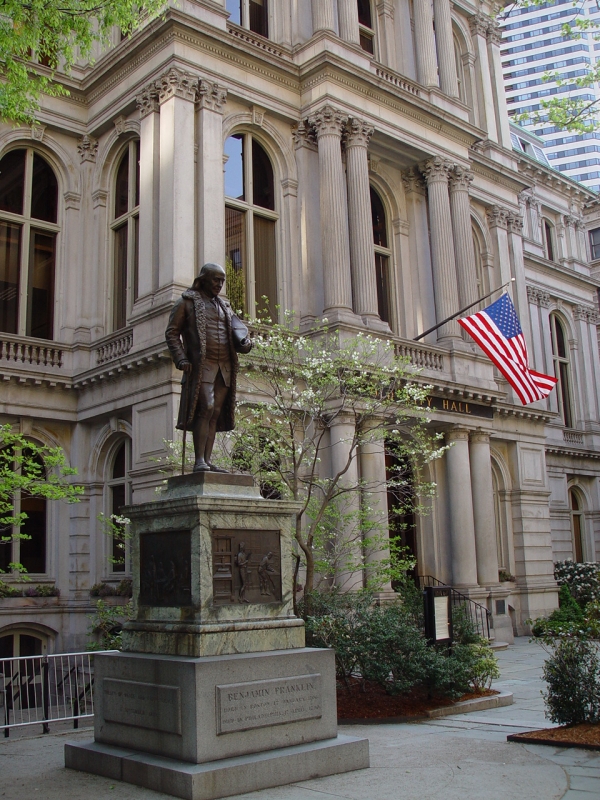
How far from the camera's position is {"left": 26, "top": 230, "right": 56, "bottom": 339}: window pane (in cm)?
2450

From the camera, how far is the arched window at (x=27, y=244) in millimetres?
24125

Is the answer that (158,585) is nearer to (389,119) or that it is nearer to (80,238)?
(80,238)

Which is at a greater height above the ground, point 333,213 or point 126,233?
point 333,213

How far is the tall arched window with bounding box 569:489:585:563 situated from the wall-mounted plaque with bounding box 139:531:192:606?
33.2 m

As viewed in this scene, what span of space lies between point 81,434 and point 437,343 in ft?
37.9

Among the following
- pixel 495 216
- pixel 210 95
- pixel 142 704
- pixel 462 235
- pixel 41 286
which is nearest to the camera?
pixel 142 704

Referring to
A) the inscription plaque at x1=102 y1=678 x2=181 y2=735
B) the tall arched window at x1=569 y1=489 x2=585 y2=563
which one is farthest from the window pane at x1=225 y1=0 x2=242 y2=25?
the tall arched window at x1=569 y1=489 x2=585 y2=563

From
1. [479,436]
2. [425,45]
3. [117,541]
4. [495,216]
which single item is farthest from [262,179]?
[495,216]

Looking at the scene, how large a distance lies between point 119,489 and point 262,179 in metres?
10.1

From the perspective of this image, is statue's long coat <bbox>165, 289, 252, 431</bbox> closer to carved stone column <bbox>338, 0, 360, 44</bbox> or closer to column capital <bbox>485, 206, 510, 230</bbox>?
carved stone column <bbox>338, 0, 360, 44</bbox>

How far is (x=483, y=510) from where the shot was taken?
27500 mm

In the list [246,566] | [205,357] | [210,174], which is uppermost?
[210,174]

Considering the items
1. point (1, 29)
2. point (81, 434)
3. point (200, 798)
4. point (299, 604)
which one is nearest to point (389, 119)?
point (81, 434)

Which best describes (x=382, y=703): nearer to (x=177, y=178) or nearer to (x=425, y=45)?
(x=177, y=178)
